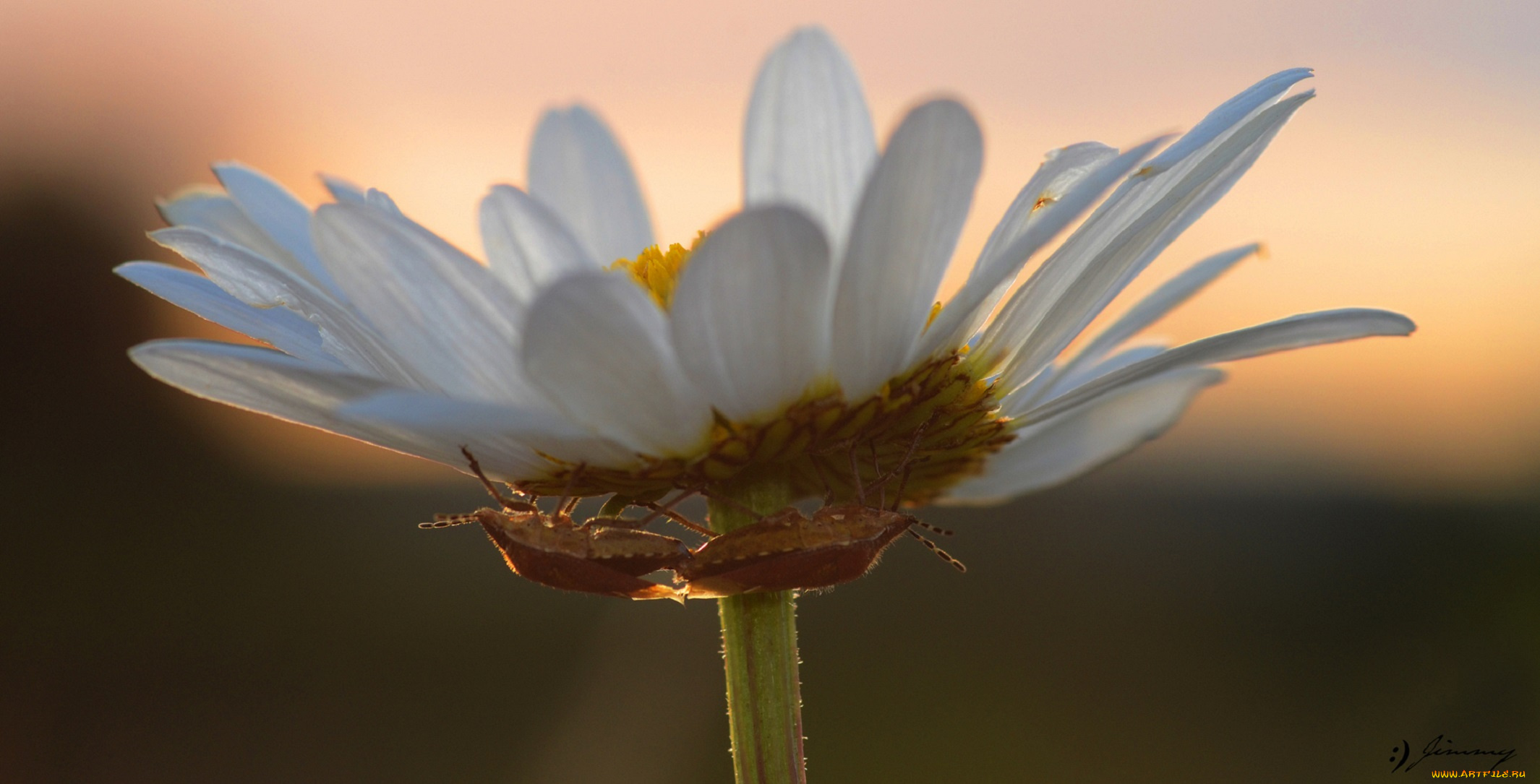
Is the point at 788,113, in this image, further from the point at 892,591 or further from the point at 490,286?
the point at 892,591

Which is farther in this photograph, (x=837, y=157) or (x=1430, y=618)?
(x=1430, y=618)

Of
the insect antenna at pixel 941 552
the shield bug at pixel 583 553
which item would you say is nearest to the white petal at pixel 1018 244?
the insect antenna at pixel 941 552

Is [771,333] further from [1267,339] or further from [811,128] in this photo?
[811,128]

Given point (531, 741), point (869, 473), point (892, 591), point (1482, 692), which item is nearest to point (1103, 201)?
point (869, 473)

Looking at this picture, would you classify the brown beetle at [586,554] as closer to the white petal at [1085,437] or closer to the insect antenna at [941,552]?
the insect antenna at [941,552]

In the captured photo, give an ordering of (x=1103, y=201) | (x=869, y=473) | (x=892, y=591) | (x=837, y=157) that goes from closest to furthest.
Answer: (x=1103, y=201)
(x=869, y=473)
(x=837, y=157)
(x=892, y=591)
